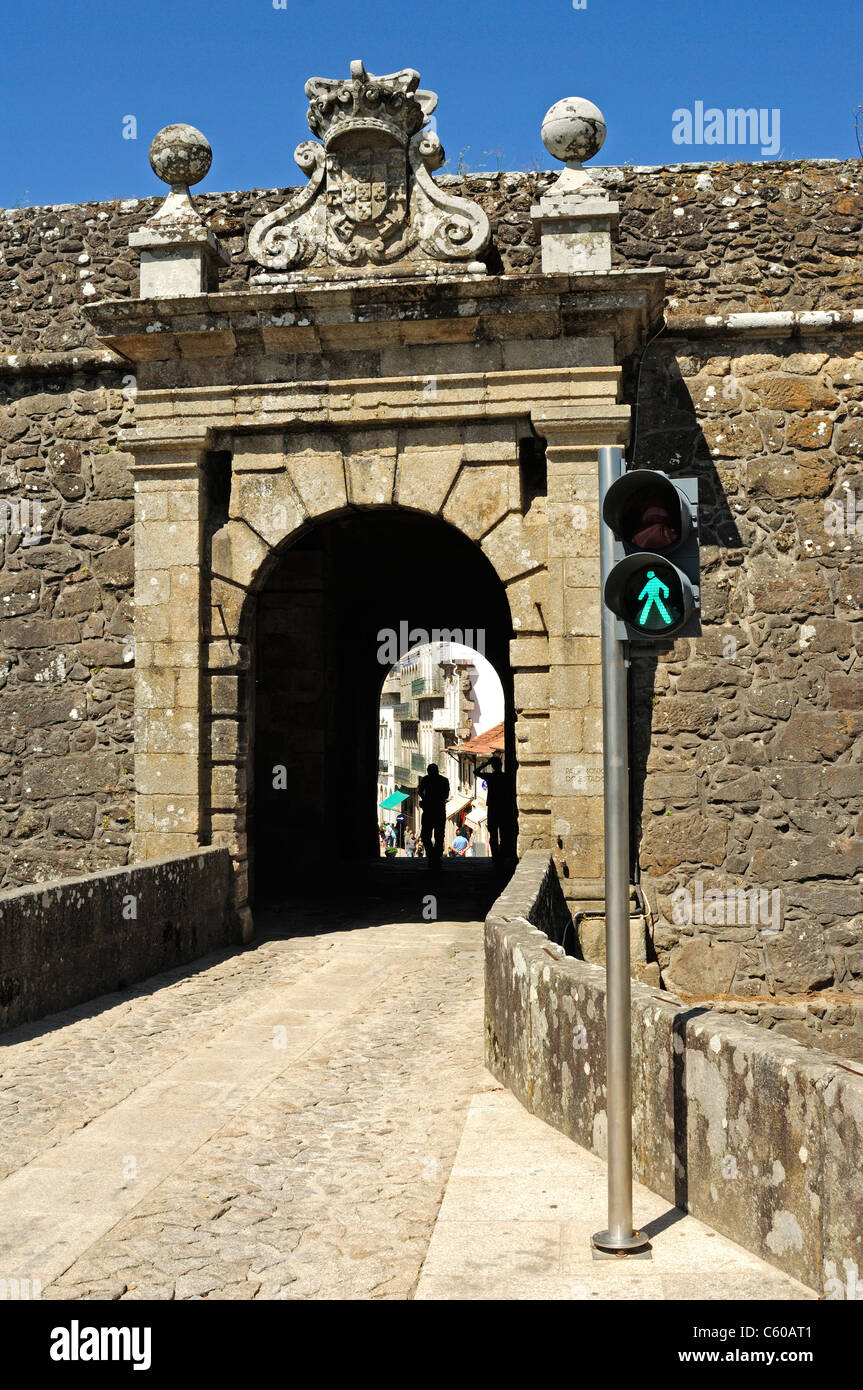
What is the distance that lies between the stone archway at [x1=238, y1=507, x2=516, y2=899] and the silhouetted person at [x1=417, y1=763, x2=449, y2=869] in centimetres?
77

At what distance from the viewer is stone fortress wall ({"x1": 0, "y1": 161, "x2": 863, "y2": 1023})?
8.85m

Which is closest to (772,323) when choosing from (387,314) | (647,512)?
(387,314)

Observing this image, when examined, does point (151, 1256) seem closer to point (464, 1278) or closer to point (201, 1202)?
point (201, 1202)

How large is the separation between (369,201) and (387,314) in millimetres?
796

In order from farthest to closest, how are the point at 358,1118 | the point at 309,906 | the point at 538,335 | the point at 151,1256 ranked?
the point at 309,906, the point at 538,335, the point at 358,1118, the point at 151,1256

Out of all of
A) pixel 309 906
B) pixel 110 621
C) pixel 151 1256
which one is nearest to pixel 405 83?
pixel 110 621

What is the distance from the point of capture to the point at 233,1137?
441 centimetres

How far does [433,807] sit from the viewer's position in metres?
16.0

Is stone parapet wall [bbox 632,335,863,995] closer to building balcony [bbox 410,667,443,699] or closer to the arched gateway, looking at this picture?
the arched gateway

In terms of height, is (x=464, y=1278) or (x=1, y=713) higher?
(x=1, y=713)

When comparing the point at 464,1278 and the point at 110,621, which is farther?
the point at 110,621

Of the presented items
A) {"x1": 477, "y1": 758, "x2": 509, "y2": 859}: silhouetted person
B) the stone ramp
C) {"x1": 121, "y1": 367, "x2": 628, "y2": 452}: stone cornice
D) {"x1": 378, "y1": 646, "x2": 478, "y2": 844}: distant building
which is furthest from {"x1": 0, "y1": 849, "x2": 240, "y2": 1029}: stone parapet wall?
{"x1": 378, "y1": 646, "x2": 478, "y2": 844}: distant building

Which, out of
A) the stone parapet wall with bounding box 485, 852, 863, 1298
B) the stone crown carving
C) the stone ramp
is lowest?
the stone ramp

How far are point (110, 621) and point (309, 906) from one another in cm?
285
